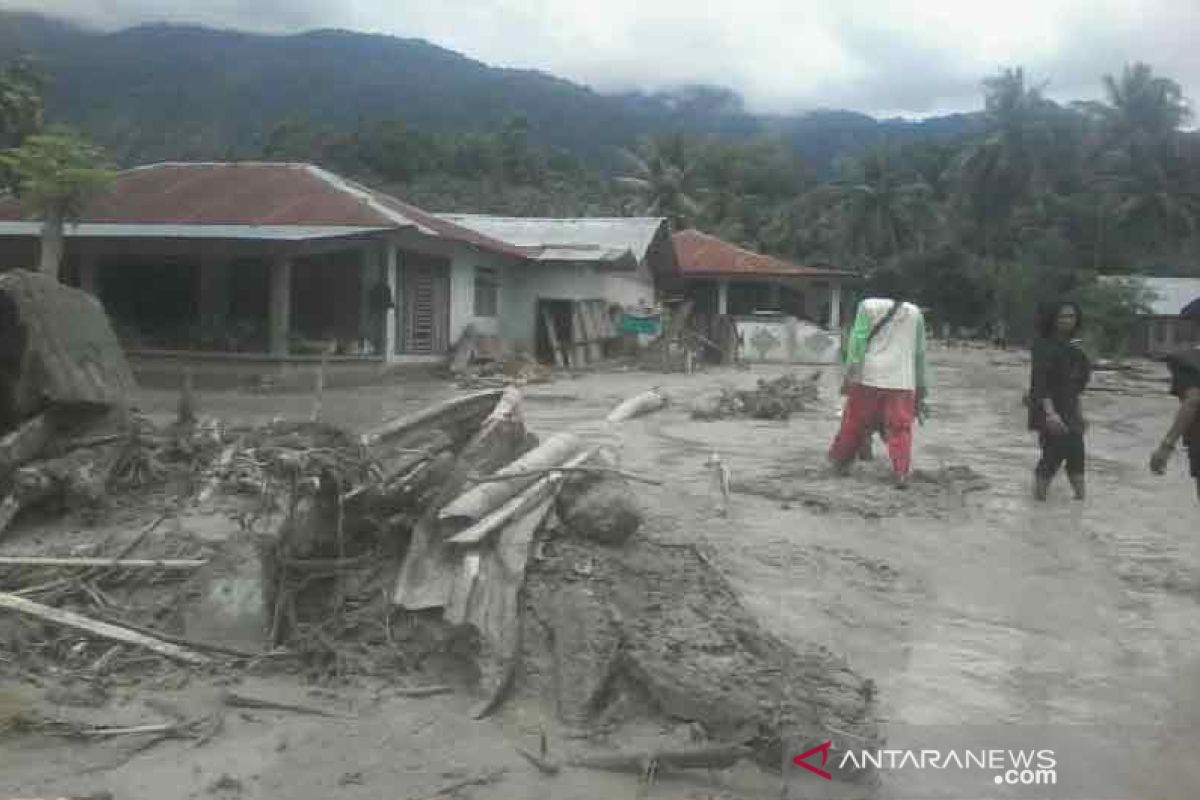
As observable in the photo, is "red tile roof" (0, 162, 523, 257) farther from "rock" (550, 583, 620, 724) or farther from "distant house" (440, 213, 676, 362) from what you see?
"rock" (550, 583, 620, 724)

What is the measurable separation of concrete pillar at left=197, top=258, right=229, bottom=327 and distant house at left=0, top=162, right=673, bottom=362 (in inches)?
0.9

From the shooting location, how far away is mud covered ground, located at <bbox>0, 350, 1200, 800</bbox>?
340 cm

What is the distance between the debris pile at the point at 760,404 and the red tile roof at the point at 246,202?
6.07 meters

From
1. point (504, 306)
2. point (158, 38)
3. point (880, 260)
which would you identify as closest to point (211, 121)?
point (158, 38)

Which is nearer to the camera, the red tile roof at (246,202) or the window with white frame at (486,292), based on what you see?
the red tile roof at (246,202)

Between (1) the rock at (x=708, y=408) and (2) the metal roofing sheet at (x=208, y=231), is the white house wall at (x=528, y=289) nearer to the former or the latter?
(2) the metal roofing sheet at (x=208, y=231)

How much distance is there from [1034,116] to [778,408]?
152 ft

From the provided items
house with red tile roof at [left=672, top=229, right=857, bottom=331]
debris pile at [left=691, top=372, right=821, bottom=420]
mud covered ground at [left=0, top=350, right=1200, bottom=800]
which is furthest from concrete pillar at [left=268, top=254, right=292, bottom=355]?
house with red tile roof at [left=672, top=229, right=857, bottom=331]

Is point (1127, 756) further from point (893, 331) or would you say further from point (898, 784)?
point (893, 331)

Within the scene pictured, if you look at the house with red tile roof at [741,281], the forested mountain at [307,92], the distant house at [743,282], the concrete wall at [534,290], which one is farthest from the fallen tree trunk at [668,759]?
the forested mountain at [307,92]

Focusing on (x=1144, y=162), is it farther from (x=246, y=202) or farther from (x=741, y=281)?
(x=246, y=202)

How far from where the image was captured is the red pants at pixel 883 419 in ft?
26.3

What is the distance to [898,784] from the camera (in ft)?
11.7

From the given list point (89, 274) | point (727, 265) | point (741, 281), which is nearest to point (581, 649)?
point (89, 274)
